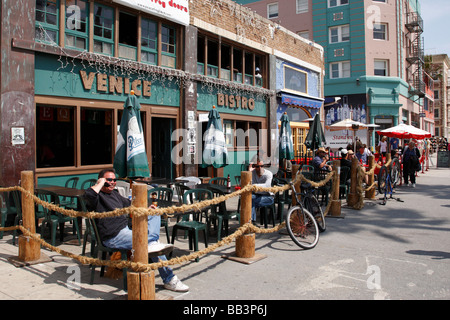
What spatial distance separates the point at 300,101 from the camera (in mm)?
18266

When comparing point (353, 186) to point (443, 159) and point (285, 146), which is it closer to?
point (285, 146)

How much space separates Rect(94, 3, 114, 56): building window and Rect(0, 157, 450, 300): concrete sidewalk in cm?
522

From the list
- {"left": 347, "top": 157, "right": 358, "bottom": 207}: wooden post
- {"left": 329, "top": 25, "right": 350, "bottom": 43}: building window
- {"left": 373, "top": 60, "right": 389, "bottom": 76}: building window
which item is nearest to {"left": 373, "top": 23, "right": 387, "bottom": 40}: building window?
{"left": 373, "top": 60, "right": 389, "bottom": 76}: building window

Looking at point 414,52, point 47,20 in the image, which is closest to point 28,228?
point 47,20

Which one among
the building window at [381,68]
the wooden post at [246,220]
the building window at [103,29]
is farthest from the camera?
the building window at [381,68]

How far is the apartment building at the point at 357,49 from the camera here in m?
30.8

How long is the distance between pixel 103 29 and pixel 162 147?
407 cm

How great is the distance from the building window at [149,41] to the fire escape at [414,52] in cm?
3139

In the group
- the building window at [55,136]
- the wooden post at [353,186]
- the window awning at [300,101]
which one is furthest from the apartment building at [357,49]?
the building window at [55,136]

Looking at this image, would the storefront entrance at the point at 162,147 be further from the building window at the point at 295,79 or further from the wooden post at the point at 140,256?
the wooden post at the point at 140,256

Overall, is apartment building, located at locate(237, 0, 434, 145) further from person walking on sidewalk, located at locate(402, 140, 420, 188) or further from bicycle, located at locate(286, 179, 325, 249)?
bicycle, located at locate(286, 179, 325, 249)
